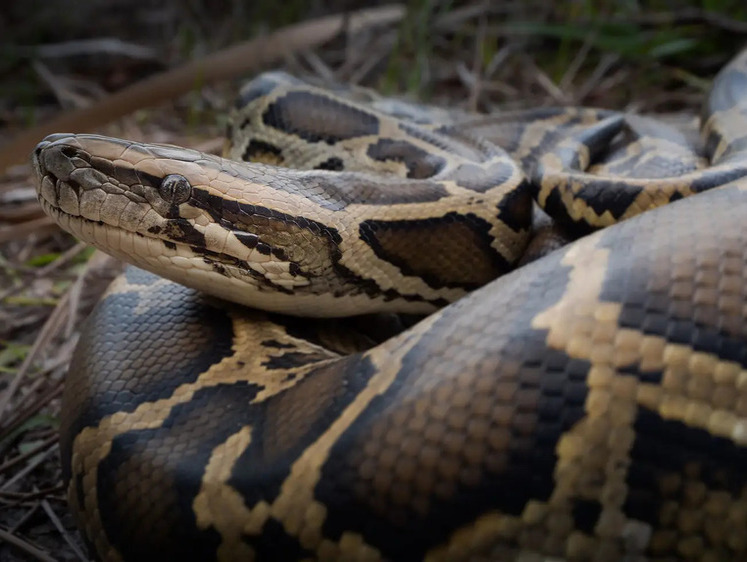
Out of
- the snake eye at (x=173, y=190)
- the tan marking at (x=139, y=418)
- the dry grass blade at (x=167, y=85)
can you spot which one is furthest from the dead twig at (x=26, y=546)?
the dry grass blade at (x=167, y=85)

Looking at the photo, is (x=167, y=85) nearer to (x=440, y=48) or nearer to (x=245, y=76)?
(x=245, y=76)

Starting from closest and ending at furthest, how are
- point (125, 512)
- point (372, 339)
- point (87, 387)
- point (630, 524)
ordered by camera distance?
point (630, 524) → point (125, 512) → point (87, 387) → point (372, 339)

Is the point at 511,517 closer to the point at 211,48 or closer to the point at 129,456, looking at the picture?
the point at 129,456

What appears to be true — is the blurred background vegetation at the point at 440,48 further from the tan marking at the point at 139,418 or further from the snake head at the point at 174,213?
the tan marking at the point at 139,418

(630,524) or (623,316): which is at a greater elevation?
(623,316)

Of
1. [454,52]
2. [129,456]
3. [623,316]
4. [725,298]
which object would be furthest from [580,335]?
[454,52]

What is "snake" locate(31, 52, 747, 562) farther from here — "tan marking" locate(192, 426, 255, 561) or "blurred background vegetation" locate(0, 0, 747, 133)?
"blurred background vegetation" locate(0, 0, 747, 133)

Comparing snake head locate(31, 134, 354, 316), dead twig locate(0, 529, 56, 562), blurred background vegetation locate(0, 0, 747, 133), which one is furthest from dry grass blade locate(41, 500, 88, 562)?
blurred background vegetation locate(0, 0, 747, 133)

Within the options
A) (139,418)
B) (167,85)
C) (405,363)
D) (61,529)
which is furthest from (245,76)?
(405,363)
